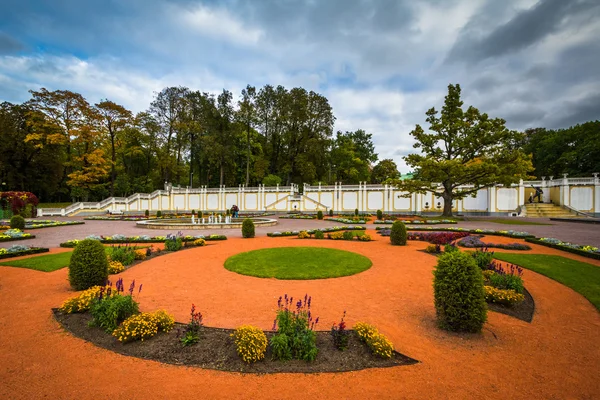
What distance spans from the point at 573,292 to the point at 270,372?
819 cm

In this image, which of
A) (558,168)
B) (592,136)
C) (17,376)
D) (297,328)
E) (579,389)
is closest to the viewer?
(579,389)

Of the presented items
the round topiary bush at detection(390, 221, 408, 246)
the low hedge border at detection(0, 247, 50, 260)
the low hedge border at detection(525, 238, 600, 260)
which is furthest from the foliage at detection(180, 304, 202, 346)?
the low hedge border at detection(525, 238, 600, 260)

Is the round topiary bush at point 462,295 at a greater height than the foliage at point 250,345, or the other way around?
the round topiary bush at point 462,295

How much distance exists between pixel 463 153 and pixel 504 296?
28463mm

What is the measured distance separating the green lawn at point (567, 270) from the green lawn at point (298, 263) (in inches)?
213

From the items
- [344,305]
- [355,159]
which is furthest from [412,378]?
[355,159]

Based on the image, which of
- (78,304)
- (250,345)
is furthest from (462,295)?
(78,304)

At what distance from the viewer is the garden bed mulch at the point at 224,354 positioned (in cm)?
383

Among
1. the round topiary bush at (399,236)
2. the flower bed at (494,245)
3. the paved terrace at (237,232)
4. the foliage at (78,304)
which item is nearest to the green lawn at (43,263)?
the paved terrace at (237,232)

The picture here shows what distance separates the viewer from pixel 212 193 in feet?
157

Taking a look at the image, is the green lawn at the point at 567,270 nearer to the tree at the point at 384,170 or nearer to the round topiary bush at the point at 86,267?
the round topiary bush at the point at 86,267

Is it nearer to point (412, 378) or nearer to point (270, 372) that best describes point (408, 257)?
point (412, 378)

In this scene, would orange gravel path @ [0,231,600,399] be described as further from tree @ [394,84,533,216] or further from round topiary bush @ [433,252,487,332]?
tree @ [394,84,533,216]

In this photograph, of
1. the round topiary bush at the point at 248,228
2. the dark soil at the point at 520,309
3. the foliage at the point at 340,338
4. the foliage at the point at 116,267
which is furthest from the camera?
the round topiary bush at the point at 248,228
